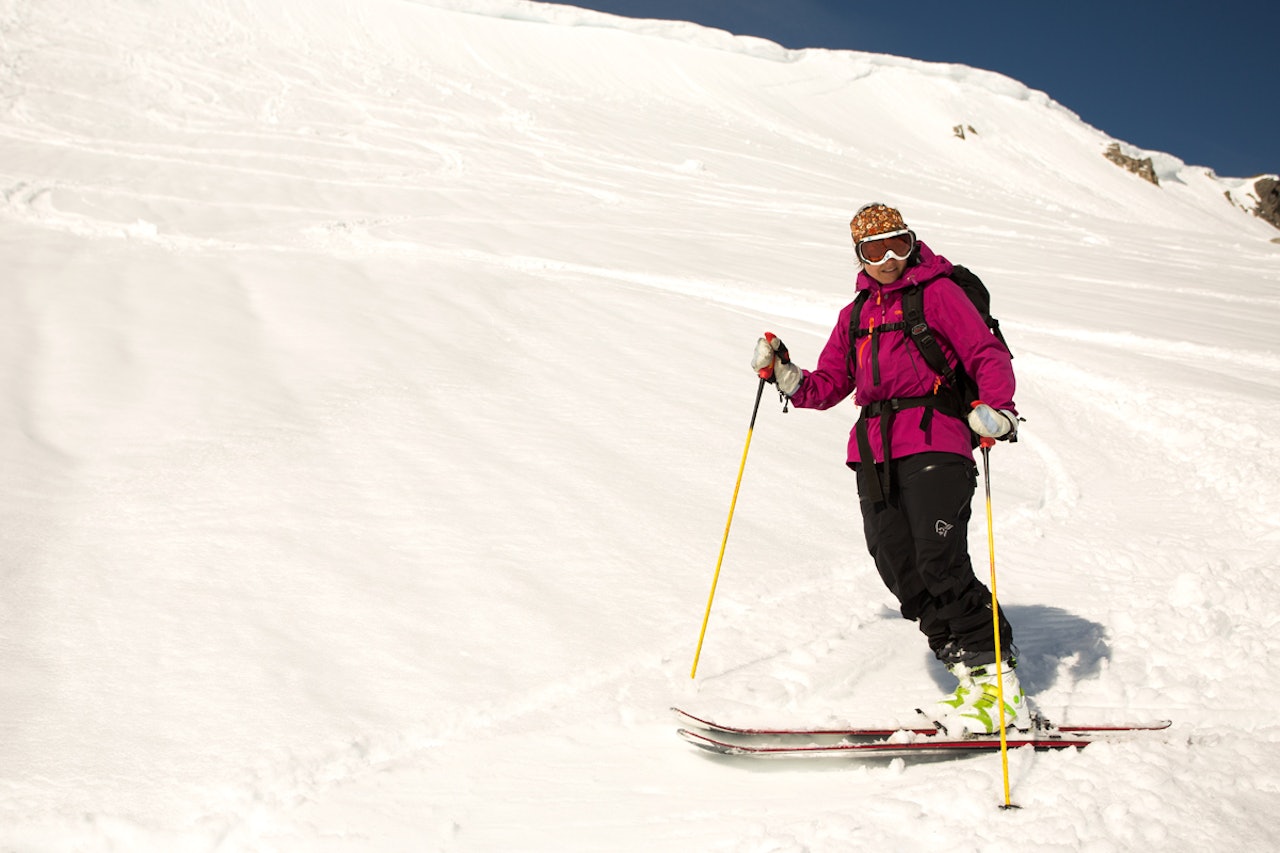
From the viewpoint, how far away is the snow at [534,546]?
2.68 metres

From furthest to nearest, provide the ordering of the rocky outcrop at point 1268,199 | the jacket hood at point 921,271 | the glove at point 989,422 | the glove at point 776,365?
the rocky outcrop at point 1268,199 → the glove at point 776,365 → the jacket hood at point 921,271 → the glove at point 989,422

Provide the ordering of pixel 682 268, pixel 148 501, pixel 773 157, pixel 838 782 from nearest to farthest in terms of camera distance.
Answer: pixel 838 782 → pixel 148 501 → pixel 682 268 → pixel 773 157

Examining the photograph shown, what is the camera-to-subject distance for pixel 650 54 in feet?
119

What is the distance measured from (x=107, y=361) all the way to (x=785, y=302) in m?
6.73

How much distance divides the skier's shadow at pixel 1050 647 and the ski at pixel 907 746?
1.78 feet

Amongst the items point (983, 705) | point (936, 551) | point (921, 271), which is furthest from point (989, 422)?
point (983, 705)

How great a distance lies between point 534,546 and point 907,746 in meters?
2.01

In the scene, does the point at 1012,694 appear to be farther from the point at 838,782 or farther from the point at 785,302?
the point at 785,302

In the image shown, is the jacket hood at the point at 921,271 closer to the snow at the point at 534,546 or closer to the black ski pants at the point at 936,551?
the black ski pants at the point at 936,551

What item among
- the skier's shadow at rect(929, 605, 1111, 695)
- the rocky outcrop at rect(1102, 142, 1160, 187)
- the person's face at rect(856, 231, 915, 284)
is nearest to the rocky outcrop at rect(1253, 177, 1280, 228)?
the rocky outcrop at rect(1102, 142, 1160, 187)

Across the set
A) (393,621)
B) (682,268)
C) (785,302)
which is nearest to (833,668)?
(393,621)

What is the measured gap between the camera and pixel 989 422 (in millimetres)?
2805

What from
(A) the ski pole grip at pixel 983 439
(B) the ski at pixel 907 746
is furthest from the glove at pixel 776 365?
(B) the ski at pixel 907 746

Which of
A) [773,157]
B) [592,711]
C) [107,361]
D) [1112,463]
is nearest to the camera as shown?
[592,711]
